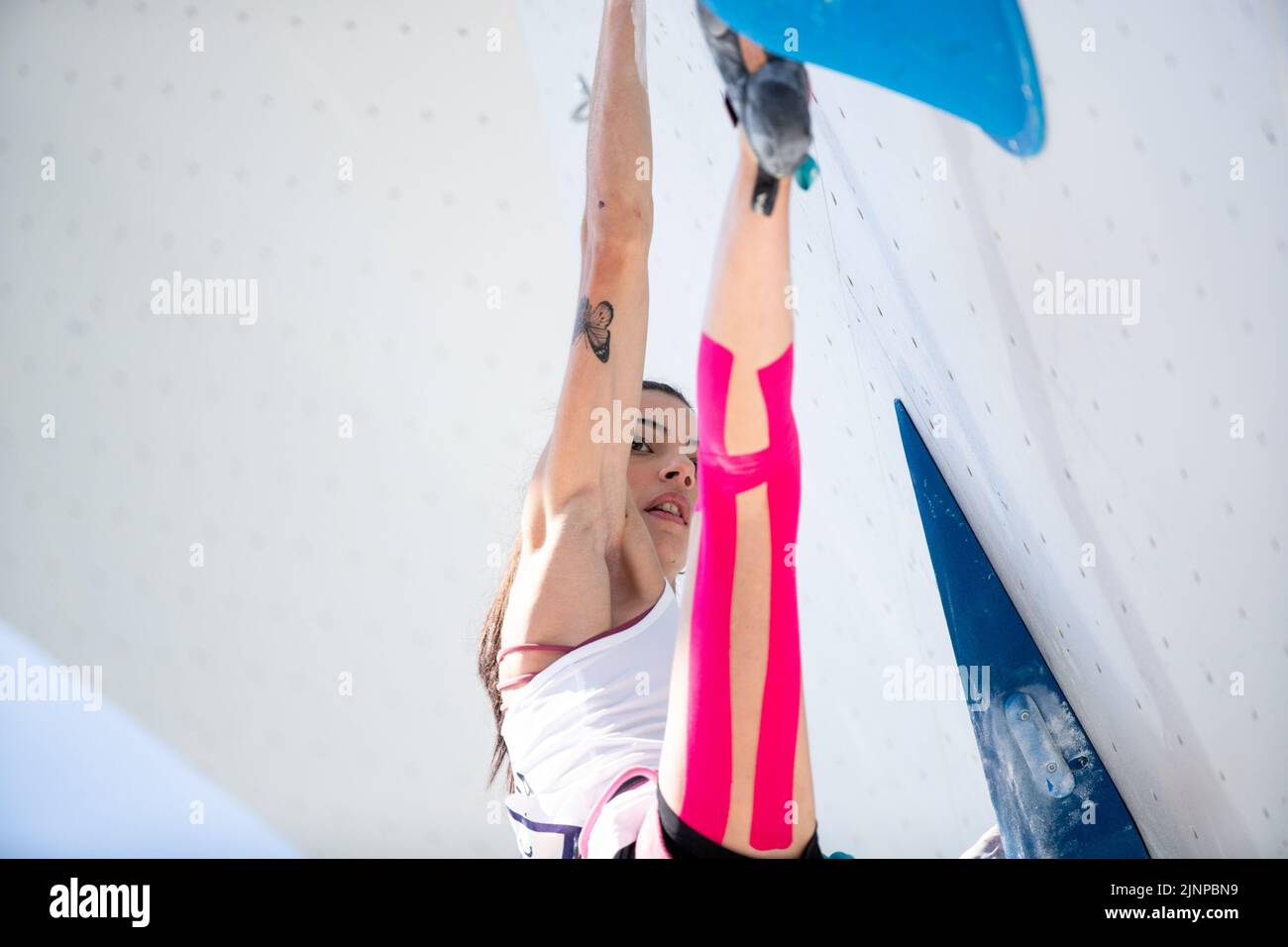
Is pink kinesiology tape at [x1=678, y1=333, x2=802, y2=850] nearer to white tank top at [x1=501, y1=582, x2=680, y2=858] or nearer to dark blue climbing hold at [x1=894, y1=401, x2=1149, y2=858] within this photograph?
white tank top at [x1=501, y1=582, x2=680, y2=858]

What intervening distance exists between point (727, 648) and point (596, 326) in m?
0.64

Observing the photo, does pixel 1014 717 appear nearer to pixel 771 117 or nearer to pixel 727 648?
pixel 727 648

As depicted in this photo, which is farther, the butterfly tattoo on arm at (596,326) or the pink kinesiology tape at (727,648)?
the butterfly tattoo on arm at (596,326)

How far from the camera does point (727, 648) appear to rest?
2.95 feet

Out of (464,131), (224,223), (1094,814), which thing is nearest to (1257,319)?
(1094,814)

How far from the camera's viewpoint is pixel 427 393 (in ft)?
6.66

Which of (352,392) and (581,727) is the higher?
(352,392)

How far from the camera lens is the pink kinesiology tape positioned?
876 mm

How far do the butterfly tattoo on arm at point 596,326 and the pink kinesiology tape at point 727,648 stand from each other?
56 cm

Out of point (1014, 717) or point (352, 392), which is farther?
point (352, 392)

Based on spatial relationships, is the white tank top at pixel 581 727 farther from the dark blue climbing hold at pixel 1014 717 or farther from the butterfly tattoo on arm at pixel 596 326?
the dark blue climbing hold at pixel 1014 717

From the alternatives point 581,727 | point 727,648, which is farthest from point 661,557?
point 727,648

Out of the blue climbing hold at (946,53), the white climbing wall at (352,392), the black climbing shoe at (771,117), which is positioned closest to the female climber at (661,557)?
the black climbing shoe at (771,117)

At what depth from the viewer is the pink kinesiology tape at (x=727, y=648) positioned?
876 millimetres
